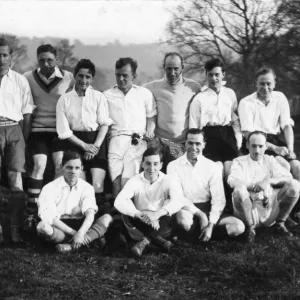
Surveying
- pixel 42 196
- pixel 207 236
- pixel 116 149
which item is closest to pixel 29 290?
pixel 42 196

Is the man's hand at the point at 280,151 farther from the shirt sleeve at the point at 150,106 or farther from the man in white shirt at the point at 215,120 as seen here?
the shirt sleeve at the point at 150,106

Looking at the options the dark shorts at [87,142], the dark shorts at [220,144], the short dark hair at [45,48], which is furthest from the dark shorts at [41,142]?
the dark shorts at [220,144]

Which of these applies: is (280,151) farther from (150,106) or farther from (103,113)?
(103,113)

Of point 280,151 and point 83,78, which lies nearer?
point 83,78

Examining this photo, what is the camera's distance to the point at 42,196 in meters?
4.98

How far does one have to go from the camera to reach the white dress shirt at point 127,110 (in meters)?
5.93

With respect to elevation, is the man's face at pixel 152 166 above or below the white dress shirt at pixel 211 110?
below

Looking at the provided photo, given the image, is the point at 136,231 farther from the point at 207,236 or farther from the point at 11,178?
the point at 11,178

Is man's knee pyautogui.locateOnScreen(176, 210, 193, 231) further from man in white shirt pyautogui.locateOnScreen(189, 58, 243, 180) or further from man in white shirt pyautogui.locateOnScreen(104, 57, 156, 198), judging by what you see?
man in white shirt pyautogui.locateOnScreen(189, 58, 243, 180)

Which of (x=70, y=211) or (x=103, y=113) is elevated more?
(x=103, y=113)

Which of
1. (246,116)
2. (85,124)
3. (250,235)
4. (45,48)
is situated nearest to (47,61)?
(45,48)

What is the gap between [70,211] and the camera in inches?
199

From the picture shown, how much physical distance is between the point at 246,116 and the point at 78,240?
7.97ft

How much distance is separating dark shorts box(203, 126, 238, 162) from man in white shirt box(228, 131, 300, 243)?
1.07ft
